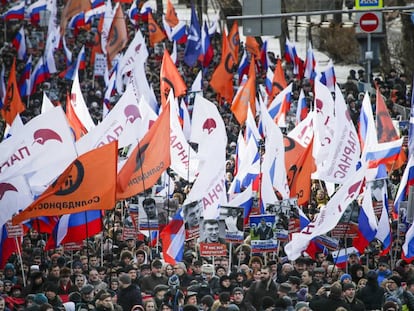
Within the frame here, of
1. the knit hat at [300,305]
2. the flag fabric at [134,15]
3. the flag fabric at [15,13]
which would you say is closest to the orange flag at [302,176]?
the knit hat at [300,305]

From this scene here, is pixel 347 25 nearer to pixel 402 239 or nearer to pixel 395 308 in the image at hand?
pixel 402 239

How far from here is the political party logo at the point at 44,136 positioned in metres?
22.8

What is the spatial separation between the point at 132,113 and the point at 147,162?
291 centimetres

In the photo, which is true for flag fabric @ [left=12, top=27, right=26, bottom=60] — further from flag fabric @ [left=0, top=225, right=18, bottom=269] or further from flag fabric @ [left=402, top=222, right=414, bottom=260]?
flag fabric @ [left=402, top=222, right=414, bottom=260]

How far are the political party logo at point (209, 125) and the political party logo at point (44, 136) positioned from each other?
13.2ft

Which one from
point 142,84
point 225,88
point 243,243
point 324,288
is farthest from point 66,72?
point 324,288

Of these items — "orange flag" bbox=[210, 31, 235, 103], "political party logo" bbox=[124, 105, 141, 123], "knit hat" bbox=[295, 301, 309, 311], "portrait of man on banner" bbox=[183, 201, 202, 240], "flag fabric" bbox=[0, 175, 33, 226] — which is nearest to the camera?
"knit hat" bbox=[295, 301, 309, 311]

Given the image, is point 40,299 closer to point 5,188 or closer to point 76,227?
point 5,188

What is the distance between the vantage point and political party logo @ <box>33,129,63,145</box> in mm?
22844

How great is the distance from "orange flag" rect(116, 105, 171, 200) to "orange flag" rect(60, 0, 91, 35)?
960 inches

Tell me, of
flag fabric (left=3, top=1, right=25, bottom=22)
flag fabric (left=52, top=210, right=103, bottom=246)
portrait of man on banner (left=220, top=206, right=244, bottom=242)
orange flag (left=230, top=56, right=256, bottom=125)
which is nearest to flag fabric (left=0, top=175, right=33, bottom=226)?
flag fabric (left=52, top=210, right=103, bottom=246)

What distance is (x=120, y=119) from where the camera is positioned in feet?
86.9

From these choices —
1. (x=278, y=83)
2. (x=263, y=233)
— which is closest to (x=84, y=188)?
(x=263, y=233)

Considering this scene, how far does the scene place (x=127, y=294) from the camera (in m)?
19.7
